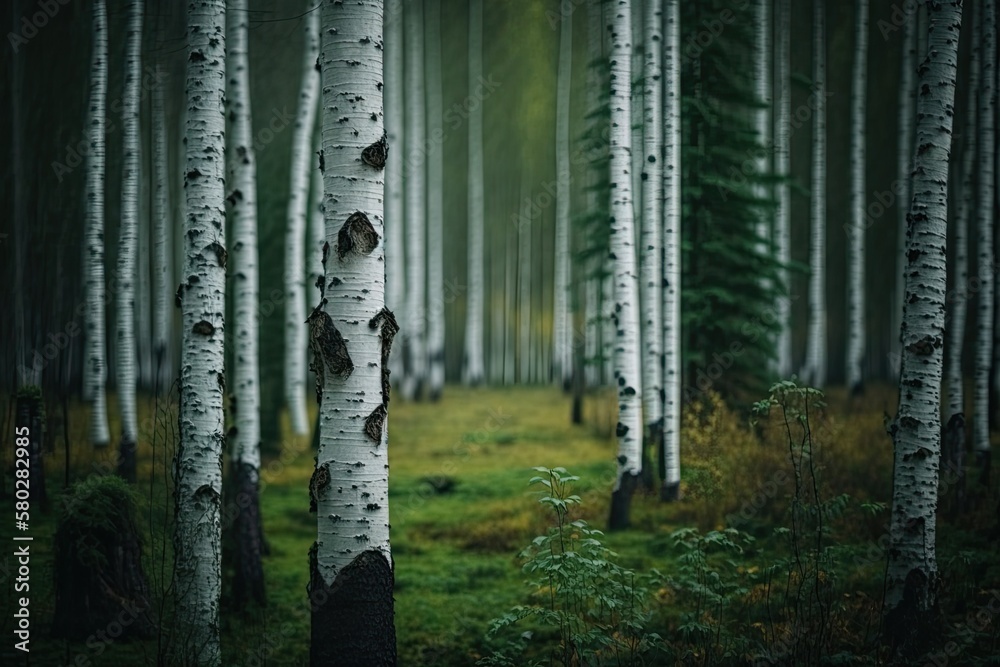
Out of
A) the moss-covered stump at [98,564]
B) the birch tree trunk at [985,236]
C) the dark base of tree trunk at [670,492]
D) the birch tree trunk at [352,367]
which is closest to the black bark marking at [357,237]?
the birch tree trunk at [352,367]

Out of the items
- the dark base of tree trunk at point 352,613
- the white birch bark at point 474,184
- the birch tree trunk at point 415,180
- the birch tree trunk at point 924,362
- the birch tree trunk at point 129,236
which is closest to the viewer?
the dark base of tree trunk at point 352,613

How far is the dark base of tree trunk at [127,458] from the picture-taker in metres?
10.3

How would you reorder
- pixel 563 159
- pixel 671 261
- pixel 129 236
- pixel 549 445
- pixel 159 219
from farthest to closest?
pixel 563 159, pixel 549 445, pixel 671 261, pixel 129 236, pixel 159 219

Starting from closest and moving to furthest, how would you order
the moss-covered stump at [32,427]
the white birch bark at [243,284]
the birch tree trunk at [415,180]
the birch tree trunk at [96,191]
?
the moss-covered stump at [32,427] < the white birch bark at [243,284] < the birch tree trunk at [96,191] < the birch tree trunk at [415,180]

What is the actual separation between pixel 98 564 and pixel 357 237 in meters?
3.49

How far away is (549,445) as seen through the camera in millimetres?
15383

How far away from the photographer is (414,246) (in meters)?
22.1

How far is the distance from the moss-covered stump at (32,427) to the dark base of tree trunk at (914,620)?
7.94 meters

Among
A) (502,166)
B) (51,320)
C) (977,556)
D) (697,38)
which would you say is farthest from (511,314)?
(977,556)

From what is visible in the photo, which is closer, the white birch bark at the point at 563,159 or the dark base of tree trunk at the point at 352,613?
the dark base of tree trunk at the point at 352,613

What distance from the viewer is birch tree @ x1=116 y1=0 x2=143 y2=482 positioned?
9.05 meters

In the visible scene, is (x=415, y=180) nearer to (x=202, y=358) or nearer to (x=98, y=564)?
(x=202, y=358)

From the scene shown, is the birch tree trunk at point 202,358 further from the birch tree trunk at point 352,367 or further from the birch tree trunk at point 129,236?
the birch tree trunk at point 129,236

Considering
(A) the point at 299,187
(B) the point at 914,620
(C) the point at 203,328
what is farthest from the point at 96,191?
(B) the point at 914,620
